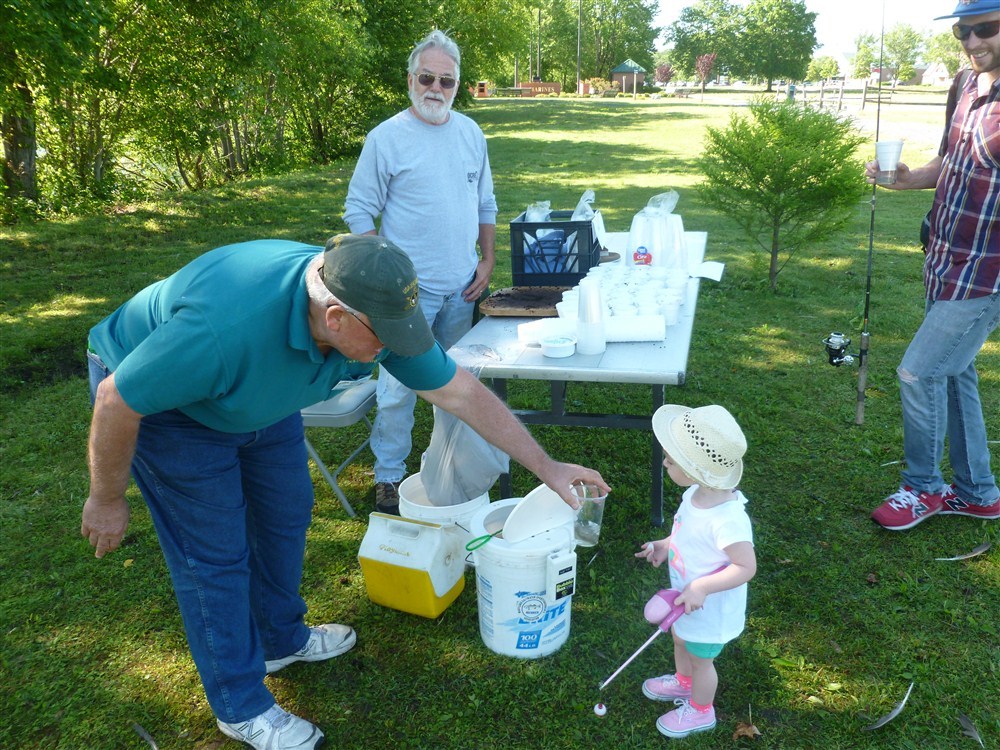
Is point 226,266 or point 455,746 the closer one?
point 226,266

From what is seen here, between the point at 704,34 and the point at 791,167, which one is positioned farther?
the point at 704,34

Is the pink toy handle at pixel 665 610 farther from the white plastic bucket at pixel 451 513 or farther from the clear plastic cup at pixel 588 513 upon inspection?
the white plastic bucket at pixel 451 513

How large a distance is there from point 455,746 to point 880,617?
5.50 ft

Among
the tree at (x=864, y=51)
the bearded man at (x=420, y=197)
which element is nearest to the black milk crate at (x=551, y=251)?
the bearded man at (x=420, y=197)

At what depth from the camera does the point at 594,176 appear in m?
13.9

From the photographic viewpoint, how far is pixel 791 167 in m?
6.25

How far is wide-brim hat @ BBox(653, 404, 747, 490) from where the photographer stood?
6.65 ft

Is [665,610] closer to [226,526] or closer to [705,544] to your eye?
[705,544]

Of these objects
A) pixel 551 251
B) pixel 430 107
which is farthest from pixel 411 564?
pixel 430 107

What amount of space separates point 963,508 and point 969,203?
139 cm

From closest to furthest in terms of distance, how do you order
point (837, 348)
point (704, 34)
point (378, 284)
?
1. point (378, 284)
2. point (837, 348)
3. point (704, 34)

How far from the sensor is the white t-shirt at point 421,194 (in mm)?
3395

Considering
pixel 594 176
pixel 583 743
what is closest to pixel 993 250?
pixel 583 743

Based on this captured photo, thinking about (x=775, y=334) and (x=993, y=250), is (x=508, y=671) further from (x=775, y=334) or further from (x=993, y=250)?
(x=775, y=334)
